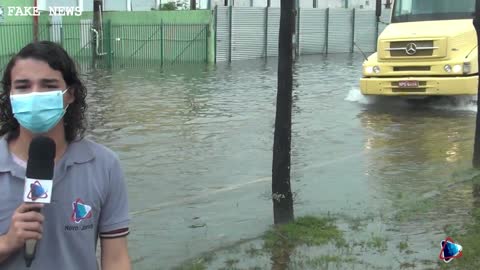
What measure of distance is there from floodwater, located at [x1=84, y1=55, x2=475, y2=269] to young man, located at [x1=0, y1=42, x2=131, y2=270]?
10.1 ft

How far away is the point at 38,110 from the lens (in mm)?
2373

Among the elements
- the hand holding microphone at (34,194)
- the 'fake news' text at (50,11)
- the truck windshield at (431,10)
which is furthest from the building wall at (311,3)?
the hand holding microphone at (34,194)

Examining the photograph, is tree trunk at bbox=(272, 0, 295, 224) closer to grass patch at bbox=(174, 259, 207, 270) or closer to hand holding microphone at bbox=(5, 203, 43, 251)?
grass patch at bbox=(174, 259, 207, 270)

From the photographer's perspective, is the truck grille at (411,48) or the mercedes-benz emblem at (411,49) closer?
the truck grille at (411,48)

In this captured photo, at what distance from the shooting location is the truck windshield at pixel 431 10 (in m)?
16.0

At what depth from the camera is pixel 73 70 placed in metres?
2.65

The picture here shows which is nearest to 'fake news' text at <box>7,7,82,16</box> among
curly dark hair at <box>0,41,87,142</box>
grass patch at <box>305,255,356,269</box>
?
grass patch at <box>305,255,356,269</box>

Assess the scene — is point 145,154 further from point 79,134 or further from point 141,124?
point 79,134

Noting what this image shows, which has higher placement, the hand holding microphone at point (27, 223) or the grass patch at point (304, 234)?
the hand holding microphone at point (27, 223)

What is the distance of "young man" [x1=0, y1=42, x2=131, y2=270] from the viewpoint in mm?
2424

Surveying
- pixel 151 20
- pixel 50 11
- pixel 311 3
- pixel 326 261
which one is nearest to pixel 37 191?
pixel 326 261

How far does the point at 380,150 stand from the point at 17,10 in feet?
93.6
